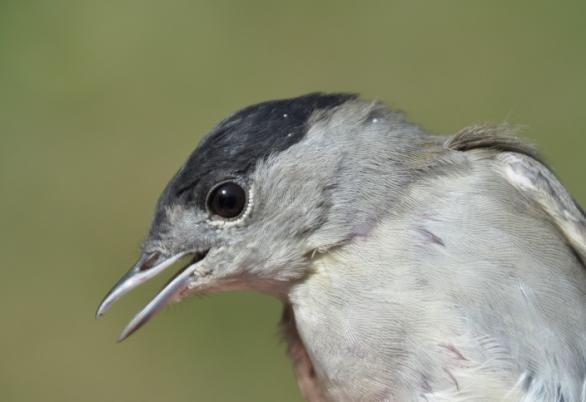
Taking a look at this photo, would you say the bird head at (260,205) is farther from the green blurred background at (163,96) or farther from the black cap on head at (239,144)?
the green blurred background at (163,96)

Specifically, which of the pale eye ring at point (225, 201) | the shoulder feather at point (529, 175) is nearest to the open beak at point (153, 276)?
the pale eye ring at point (225, 201)

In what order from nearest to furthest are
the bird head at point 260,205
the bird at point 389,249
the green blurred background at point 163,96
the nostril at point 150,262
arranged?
the bird at point 389,249 < the bird head at point 260,205 < the nostril at point 150,262 < the green blurred background at point 163,96

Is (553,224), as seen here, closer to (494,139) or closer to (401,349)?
(494,139)

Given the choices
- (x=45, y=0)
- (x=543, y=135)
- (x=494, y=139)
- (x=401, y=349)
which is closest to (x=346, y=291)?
(x=401, y=349)

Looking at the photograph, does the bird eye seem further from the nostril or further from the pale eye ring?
the nostril

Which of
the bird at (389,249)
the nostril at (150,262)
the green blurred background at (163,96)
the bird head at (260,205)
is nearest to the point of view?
Answer: the bird at (389,249)

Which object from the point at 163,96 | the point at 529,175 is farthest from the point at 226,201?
the point at 163,96
